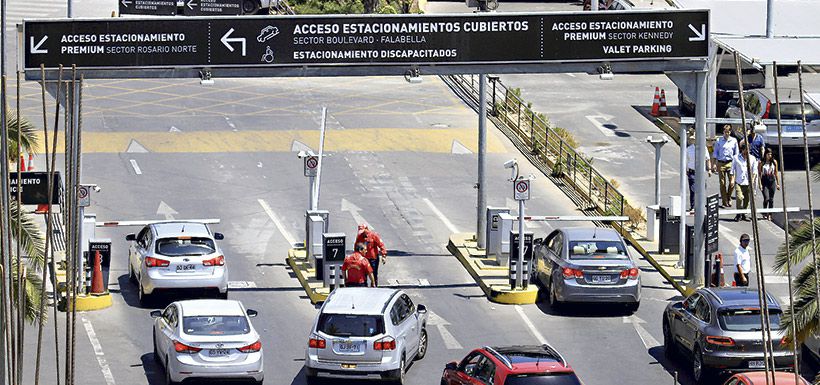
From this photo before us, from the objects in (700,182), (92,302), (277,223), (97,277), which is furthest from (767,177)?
(92,302)

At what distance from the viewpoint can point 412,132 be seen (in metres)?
45.4

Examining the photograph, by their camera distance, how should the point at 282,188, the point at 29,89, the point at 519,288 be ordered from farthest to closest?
1. the point at 29,89
2. the point at 282,188
3. the point at 519,288

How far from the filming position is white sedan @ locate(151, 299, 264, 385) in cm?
2503

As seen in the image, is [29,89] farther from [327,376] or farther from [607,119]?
[327,376]

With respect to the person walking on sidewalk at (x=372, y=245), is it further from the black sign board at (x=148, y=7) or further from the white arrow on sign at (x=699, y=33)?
the black sign board at (x=148, y=7)

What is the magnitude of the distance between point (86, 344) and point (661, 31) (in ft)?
40.3

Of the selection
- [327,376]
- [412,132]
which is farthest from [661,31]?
[412,132]

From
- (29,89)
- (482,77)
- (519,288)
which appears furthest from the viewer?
(29,89)

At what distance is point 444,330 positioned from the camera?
96.6ft

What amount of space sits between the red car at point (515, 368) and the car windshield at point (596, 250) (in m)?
6.38

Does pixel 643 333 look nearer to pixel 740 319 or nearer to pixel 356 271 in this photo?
pixel 740 319

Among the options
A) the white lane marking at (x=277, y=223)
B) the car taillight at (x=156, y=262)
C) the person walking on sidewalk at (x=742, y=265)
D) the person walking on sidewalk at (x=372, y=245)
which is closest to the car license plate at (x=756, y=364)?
the person walking on sidewalk at (x=742, y=265)

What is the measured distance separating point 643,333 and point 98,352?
31.1ft

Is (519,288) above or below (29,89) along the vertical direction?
below
